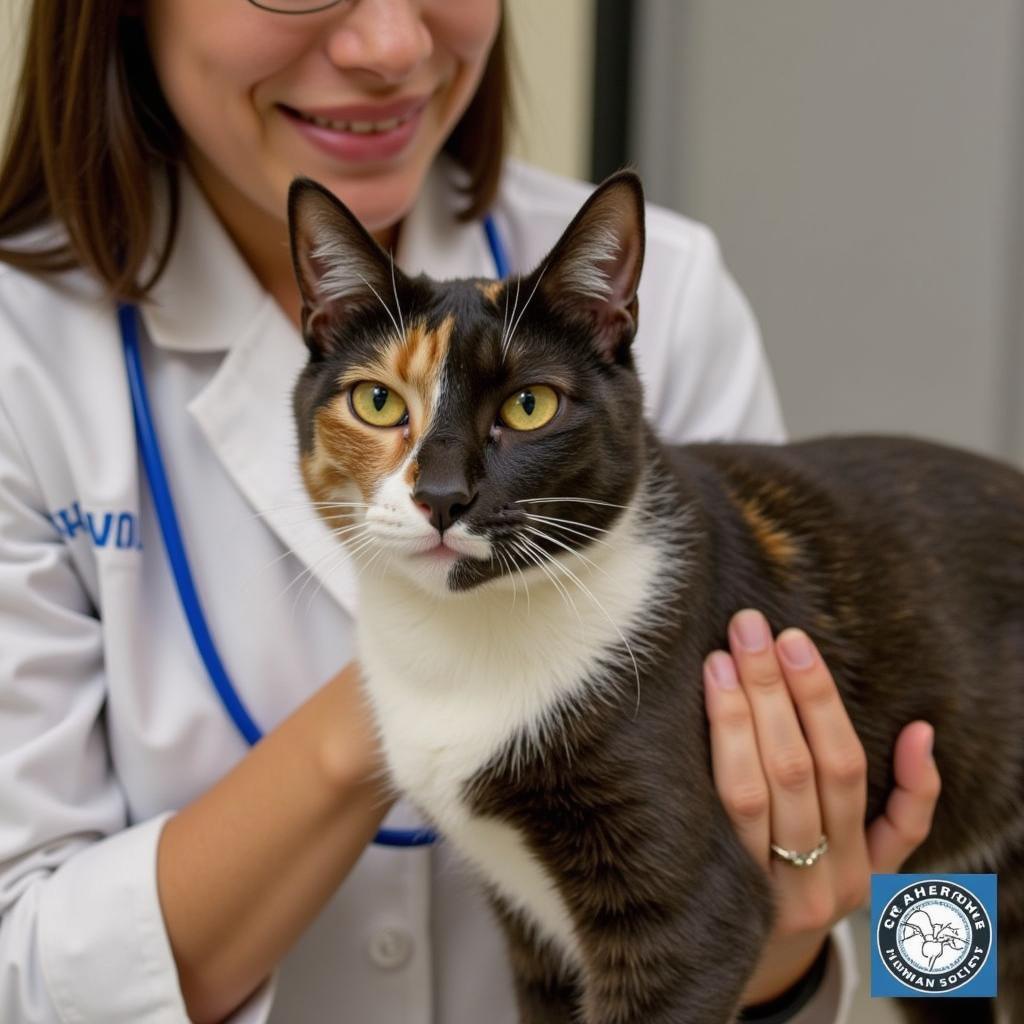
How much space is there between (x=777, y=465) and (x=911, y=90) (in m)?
1.28

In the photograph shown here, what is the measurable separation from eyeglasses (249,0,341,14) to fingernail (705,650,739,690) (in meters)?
0.61

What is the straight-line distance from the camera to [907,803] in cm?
100

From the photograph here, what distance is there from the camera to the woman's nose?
103 cm

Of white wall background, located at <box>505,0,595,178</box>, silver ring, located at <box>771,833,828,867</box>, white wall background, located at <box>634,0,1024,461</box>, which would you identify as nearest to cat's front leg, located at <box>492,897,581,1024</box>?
silver ring, located at <box>771,833,828,867</box>

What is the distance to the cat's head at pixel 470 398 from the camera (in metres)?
0.81

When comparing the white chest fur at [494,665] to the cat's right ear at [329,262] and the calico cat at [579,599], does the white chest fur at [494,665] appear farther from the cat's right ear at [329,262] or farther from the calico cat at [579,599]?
the cat's right ear at [329,262]

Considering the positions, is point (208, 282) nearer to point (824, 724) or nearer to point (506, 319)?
point (506, 319)

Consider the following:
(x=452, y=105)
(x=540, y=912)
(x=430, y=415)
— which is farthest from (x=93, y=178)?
(x=540, y=912)

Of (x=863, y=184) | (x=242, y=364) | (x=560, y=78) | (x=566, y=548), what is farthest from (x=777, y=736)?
(x=560, y=78)

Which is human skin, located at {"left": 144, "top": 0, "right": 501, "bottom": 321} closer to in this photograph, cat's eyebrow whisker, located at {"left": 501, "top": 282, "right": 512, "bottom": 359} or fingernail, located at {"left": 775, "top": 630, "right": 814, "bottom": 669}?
cat's eyebrow whisker, located at {"left": 501, "top": 282, "right": 512, "bottom": 359}

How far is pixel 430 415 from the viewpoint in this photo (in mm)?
847

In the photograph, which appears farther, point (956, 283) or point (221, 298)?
point (956, 283)

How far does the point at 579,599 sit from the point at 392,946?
0.43 meters

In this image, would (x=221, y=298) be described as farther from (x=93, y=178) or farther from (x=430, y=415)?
(x=430, y=415)
